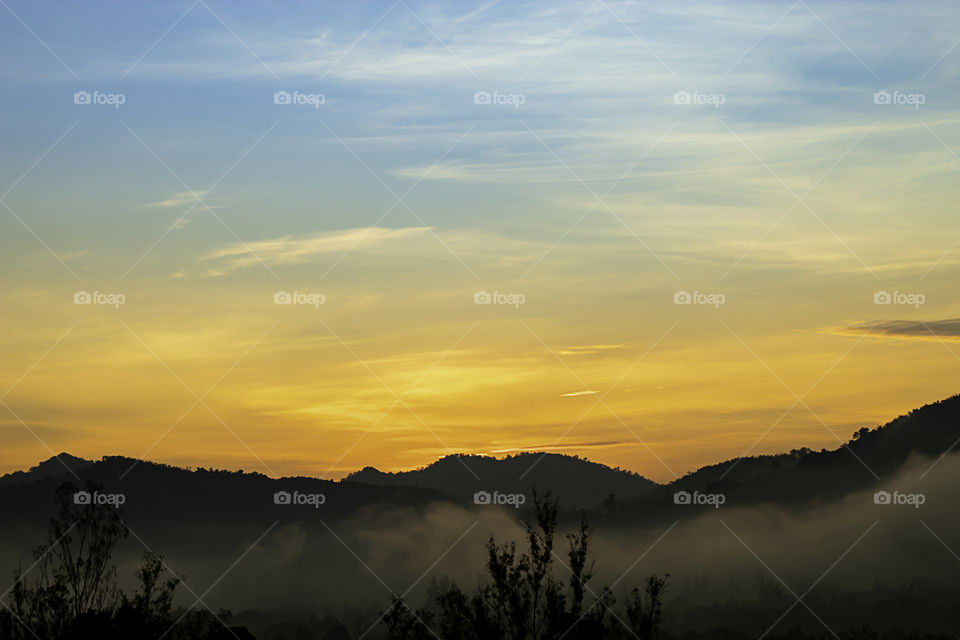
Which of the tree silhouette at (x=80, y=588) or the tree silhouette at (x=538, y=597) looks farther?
the tree silhouette at (x=80, y=588)

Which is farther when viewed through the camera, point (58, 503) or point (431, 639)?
point (431, 639)

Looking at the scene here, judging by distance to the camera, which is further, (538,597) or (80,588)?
(80,588)

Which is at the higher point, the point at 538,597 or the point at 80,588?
the point at 80,588

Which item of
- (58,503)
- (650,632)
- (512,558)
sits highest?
(58,503)

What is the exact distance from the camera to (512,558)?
1877 inches

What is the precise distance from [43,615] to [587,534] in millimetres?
27558

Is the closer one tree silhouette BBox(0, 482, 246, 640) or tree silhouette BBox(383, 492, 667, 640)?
tree silhouette BBox(383, 492, 667, 640)

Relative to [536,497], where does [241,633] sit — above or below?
below

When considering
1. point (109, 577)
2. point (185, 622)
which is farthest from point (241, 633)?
point (109, 577)

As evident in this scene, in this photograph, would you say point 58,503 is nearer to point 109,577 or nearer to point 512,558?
point 109,577

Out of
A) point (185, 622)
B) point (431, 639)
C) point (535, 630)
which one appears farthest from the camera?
point (431, 639)

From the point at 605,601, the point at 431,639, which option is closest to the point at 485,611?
the point at 605,601

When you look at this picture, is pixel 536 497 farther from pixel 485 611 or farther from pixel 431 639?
pixel 431 639

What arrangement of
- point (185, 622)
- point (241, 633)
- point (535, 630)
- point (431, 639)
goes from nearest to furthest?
point (535, 630) < point (185, 622) < point (431, 639) < point (241, 633)
